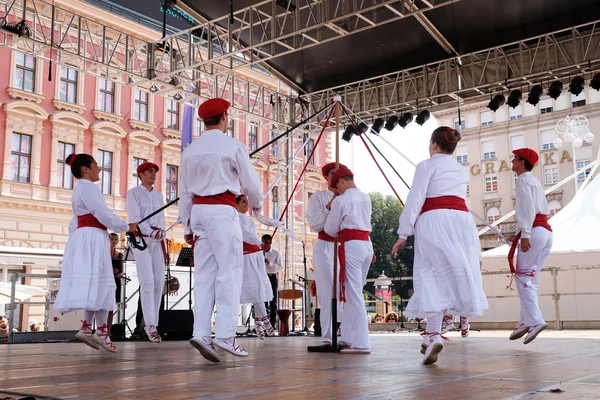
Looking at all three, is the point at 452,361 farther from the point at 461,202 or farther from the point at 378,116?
the point at 378,116

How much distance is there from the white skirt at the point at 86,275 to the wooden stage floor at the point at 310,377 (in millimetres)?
713

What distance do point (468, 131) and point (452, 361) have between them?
42256mm

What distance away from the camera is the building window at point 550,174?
41.2 m

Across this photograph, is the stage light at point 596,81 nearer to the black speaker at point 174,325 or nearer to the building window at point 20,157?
the black speaker at point 174,325

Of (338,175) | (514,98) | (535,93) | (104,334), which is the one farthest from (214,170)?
(514,98)

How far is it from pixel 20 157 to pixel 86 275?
16.5 m

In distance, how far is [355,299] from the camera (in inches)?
213

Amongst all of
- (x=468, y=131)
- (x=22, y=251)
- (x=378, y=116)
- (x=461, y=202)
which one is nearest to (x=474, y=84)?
(x=378, y=116)

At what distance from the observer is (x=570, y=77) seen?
11305 mm

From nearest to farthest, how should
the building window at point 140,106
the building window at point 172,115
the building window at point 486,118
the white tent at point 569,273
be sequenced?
the white tent at point 569,273 → the building window at point 140,106 → the building window at point 172,115 → the building window at point 486,118

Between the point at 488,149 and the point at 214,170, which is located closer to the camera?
the point at 214,170

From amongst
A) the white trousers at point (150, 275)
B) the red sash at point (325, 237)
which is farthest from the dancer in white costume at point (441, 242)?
the white trousers at point (150, 275)

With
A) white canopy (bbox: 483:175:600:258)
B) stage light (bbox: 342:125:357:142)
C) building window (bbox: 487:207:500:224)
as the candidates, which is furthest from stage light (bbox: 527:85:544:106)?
building window (bbox: 487:207:500:224)

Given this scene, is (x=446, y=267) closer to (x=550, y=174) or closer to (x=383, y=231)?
(x=550, y=174)
